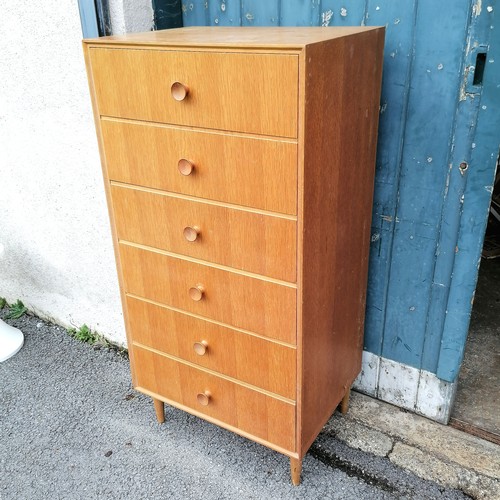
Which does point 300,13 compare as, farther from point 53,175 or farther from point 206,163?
point 53,175

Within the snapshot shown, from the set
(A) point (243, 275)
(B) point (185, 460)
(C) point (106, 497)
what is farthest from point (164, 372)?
(A) point (243, 275)

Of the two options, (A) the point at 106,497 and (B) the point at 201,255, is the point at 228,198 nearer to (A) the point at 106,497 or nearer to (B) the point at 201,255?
(B) the point at 201,255

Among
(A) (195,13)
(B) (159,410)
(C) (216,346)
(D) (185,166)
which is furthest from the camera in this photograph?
(B) (159,410)

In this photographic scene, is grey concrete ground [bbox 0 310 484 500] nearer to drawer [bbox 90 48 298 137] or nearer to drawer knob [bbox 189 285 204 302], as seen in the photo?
drawer knob [bbox 189 285 204 302]

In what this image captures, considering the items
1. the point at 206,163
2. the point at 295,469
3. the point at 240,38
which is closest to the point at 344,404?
the point at 295,469

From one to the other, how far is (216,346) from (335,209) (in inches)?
25.1

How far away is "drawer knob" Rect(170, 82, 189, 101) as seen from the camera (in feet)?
5.03

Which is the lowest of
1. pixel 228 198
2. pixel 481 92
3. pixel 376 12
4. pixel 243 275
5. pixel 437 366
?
pixel 437 366

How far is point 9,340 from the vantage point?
2885 millimetres

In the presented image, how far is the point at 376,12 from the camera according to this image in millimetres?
1791

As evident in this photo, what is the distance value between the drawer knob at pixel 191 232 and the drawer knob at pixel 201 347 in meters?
0.40

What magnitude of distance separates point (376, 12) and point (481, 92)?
432 mm

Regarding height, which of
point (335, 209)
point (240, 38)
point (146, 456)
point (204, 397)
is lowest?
point (146, 456)

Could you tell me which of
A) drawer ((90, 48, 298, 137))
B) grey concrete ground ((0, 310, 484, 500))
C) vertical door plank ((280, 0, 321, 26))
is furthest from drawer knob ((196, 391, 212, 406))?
vertical door plank ((280, 0, 321, 26))
